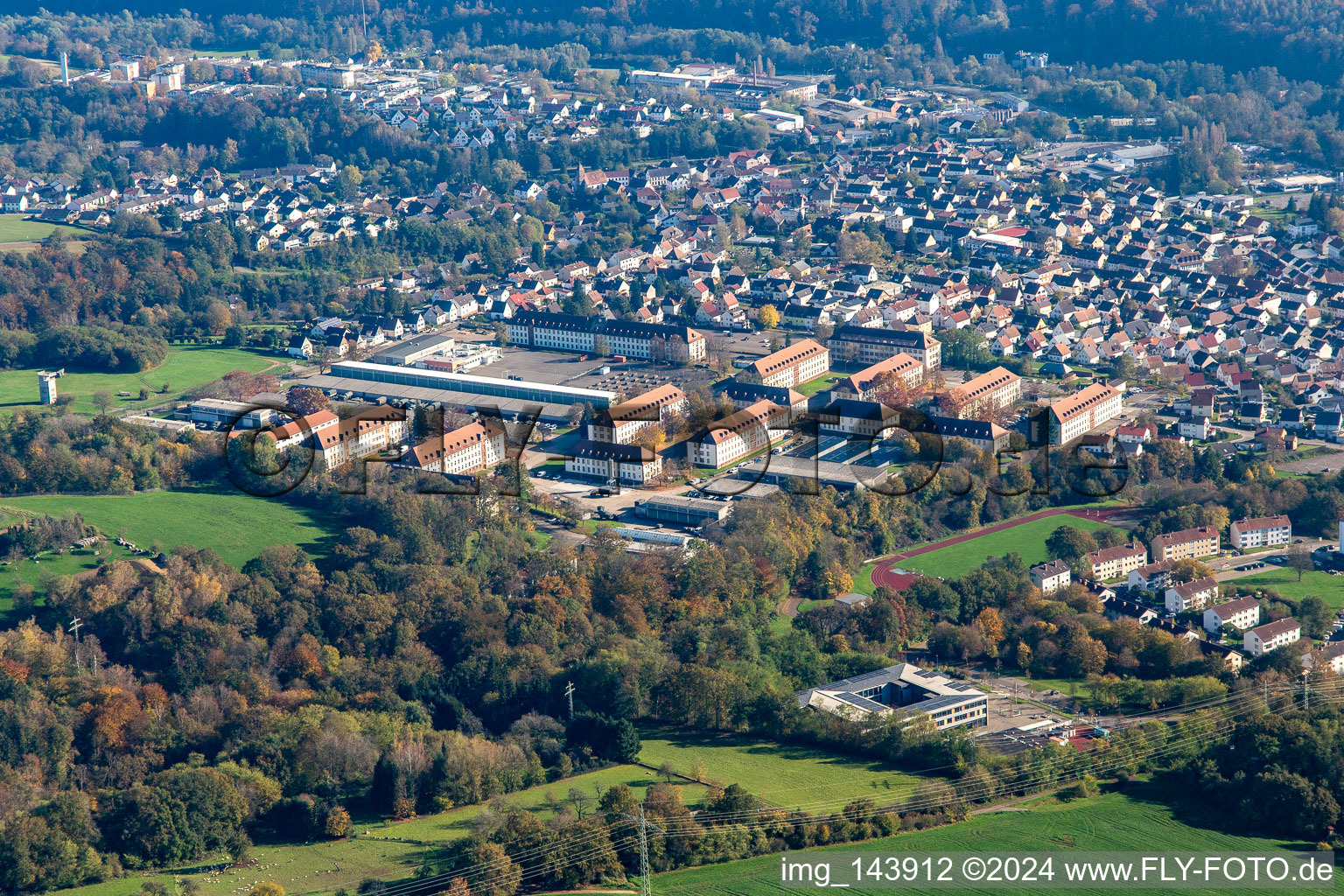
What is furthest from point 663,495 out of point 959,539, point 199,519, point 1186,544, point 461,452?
point 1186,544

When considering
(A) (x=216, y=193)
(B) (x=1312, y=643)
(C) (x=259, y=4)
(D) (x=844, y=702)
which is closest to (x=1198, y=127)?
(A) (x=216, y=193)

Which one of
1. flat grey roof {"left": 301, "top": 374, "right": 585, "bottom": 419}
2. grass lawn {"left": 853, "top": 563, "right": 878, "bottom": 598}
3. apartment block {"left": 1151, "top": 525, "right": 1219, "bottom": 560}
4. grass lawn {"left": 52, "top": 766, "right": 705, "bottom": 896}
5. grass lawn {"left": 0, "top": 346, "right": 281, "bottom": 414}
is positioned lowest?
grass lawn {"left": 52, "top": 766, "right": 705, "bottom": 896}

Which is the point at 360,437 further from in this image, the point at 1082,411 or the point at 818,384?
the point at 1082,411

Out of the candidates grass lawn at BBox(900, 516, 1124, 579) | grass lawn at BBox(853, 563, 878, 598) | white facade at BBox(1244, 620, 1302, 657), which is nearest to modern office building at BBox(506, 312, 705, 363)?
grass lawn at BBox(900, 516, 1124, 579)

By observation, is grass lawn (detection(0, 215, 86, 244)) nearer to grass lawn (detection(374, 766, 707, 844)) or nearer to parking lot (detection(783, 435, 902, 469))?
parking lot (detection(783, 435, 902, 469))

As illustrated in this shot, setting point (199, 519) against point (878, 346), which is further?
point (878, 346)

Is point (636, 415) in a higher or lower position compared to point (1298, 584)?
higher
